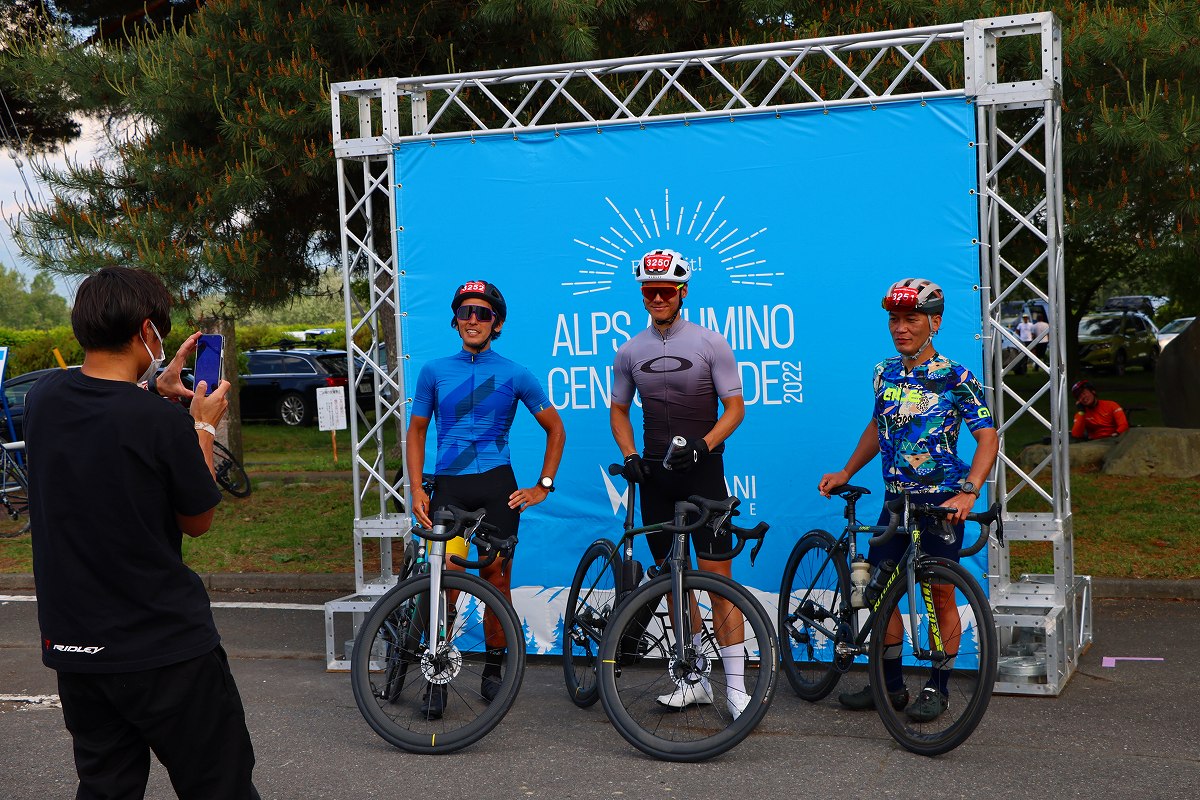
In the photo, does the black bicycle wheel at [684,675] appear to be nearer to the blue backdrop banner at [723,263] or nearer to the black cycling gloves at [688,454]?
the black cycling gloves at [688,454]

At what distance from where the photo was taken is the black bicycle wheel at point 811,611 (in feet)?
20.0

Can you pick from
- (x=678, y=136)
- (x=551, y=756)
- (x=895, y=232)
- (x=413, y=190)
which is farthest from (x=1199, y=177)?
(x=551, y=756)

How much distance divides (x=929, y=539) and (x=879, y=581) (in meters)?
0.29

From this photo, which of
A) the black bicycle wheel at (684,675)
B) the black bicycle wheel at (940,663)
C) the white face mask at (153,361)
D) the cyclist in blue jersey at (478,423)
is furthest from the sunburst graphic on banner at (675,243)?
the white face mask at (153,361)

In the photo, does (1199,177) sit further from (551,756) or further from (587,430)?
(551,756)

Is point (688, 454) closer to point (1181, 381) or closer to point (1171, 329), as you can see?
point (1181, 381)

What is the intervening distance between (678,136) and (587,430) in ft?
5.64

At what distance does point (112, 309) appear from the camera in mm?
3211

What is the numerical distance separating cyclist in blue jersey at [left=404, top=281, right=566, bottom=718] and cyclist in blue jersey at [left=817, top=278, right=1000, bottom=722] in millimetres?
1640

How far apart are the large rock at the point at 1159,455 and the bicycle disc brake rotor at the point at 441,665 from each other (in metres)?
9.07

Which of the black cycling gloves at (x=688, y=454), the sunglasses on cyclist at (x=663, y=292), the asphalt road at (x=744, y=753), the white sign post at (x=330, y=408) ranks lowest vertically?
the asphalt road at (x=744, y=753)

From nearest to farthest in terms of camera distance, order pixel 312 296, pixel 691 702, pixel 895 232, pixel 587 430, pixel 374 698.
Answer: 1. pixel 374 698
2. pixel 691 702
3. pixel 895 232
4. pixel 587 430
5. pixel 312 296

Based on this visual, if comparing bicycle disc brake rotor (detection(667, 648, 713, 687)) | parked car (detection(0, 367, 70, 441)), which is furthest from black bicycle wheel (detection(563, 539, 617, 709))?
parked car (detection(0, 367, 70, 441))

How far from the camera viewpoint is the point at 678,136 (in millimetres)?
7039
